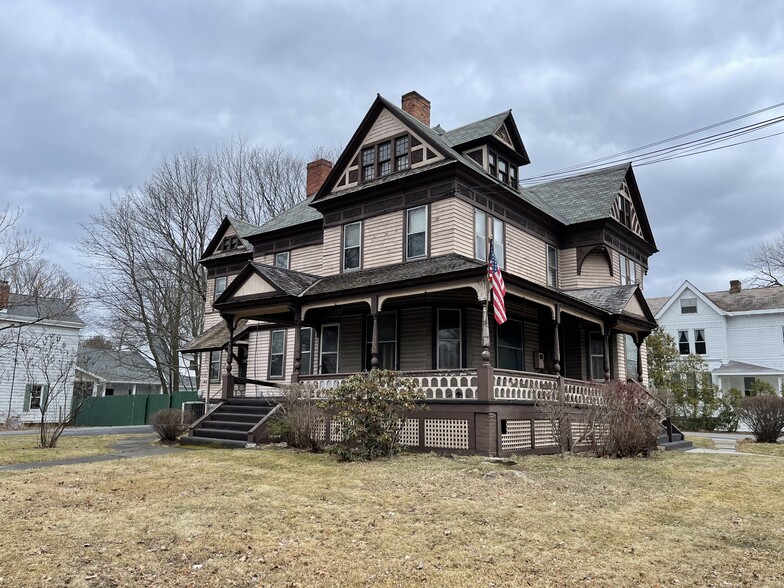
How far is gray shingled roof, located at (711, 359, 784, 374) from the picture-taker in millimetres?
33312

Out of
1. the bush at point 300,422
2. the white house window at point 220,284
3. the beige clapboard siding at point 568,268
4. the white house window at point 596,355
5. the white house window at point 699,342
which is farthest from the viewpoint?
the white house window at point 699,342

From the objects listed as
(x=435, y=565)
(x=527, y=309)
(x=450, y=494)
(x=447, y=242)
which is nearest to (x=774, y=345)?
(x=527, y=309)

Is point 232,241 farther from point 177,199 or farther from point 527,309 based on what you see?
point 527,309

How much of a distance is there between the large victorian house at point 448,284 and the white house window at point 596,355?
0.15ft

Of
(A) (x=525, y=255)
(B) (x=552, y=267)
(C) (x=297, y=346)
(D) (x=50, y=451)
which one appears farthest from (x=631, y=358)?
(D) (x=50, y=451)

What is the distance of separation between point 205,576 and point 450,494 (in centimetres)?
402

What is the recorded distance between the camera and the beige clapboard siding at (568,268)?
2127 cm

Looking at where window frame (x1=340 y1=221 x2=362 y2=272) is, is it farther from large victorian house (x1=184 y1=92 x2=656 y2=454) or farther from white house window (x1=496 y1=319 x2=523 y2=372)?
white house window (x1=496 y1=319 x2=523 y2=372)

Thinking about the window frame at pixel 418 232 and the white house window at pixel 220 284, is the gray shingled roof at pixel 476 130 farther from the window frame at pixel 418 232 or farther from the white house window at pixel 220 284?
the white house window at pixel 220 284

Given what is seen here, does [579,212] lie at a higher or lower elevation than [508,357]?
higher

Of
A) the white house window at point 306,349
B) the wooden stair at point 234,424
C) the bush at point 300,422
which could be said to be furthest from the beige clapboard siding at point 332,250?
the bush at point 300,422

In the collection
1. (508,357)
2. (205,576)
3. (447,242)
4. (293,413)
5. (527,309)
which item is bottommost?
(205,576)

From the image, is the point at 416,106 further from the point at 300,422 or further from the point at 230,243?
the point at 300,422

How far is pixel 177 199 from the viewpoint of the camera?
120ft
